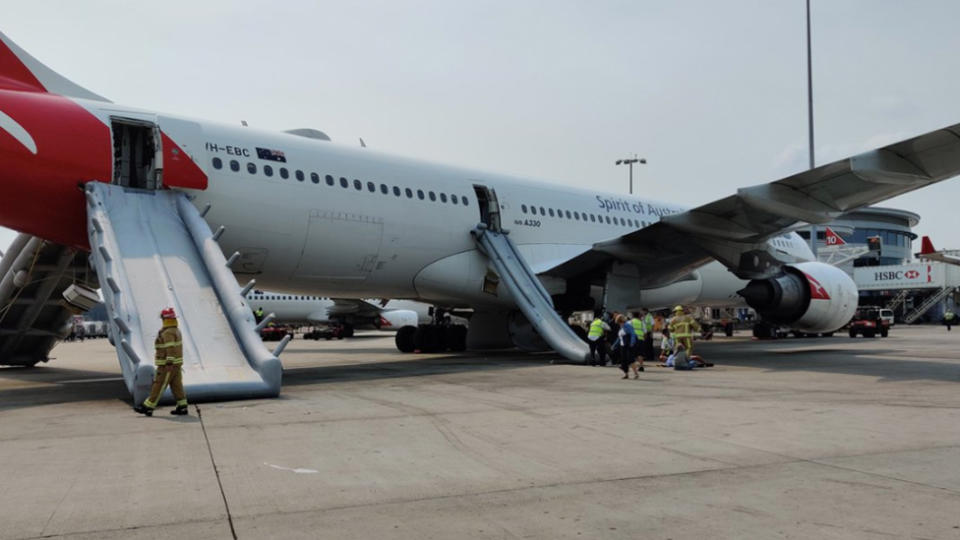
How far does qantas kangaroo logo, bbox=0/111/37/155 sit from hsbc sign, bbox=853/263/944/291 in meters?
51.9

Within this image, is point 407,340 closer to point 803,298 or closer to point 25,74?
point 803,298

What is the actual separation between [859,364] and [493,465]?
38.6 feet

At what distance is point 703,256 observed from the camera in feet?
55.2

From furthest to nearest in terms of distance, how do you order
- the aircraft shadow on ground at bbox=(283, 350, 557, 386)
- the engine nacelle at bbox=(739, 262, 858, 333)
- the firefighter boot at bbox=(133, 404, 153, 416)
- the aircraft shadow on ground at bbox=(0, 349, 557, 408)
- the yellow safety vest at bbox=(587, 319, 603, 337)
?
the engine nacelle at bbox=(739, 262, 858, 333) → the yellow safety vest at bbox=(587, 319, 603, 337) → the aircraft shadow on ground at bbox=(283, 350, 557, 386) → the aircraft shadow on ground at bbox=(0, 349, 557, 408) → the firefighter boot at bbox=(133, 404, 153, 416)

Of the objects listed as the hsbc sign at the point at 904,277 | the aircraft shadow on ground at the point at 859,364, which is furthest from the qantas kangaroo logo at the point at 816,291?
the hsbc sign at the point at 904,277

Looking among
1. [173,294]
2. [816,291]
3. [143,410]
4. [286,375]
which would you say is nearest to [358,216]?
[286,375]

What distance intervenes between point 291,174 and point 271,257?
1400 mm

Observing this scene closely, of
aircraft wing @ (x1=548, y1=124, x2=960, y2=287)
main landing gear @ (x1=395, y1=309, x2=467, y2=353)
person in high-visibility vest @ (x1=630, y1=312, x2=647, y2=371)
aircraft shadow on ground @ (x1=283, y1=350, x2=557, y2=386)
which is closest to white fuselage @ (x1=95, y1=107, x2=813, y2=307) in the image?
aircraft shadow on ground @ (x1=283, y1=350, x2=557, y2=386)

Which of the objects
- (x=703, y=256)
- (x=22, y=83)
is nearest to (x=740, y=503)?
(x=22, y=83)

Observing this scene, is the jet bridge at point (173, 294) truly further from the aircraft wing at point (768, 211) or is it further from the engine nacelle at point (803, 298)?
the engine nacelle at point (803, 298)

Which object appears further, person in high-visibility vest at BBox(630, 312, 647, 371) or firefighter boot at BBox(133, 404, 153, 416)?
person in high-visibility vest at BBox(630, 312, 647, 371)

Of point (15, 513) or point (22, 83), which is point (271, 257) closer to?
point (22, 83)

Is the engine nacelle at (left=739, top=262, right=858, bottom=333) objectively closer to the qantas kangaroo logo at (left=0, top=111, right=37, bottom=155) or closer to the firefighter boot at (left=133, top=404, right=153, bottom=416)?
the firefighter boot at (left=133, top=404, right=153, bottom=416)

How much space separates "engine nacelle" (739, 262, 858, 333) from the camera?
1706 centimetres
